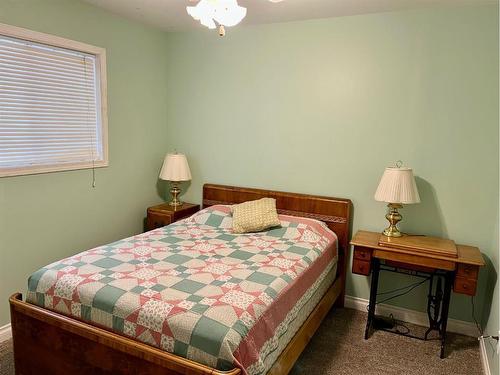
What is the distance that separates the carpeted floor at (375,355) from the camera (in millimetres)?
2336

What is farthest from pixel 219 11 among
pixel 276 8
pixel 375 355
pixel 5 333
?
pixel 5 333

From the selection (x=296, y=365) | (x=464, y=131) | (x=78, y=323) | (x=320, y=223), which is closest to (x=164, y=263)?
(x=78, y=323)

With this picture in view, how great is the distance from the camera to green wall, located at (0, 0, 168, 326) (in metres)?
2.51

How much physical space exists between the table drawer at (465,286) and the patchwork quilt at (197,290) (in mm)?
853

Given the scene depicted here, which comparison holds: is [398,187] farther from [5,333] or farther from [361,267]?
[5,333]

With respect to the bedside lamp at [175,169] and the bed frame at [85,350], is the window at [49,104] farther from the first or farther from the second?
the bed frame at [85,350]

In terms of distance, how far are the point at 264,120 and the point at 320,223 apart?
1056mm

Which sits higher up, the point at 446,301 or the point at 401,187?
the point at 401,187

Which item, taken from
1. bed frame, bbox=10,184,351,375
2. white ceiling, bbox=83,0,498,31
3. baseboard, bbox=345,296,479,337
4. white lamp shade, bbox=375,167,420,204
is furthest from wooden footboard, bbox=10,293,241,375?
white ceiling, bbox=83,0,498,31

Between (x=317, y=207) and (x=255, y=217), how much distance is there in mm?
563

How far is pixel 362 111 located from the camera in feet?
9.69

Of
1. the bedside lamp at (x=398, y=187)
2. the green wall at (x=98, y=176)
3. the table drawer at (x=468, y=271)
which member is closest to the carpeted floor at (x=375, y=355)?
the table drawer at (x=468, y=271)

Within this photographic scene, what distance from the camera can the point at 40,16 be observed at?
2500 millimetres

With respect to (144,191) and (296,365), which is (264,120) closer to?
(144,191)
